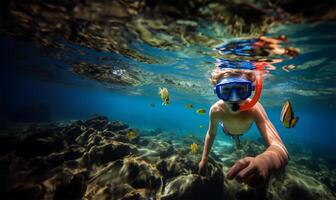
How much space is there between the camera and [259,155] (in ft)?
9.55

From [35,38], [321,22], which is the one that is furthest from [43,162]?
[321,22]

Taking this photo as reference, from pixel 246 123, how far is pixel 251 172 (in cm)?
394

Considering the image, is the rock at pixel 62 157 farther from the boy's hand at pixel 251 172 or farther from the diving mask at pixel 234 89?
the boy's hand at pixel 251 172

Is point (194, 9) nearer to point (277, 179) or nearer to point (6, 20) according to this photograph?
point (277, 179)

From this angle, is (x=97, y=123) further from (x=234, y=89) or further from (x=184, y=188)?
(x=234, y=89)

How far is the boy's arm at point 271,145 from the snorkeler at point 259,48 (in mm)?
5197

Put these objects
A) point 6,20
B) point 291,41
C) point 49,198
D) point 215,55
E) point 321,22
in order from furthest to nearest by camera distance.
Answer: point 215,55
point 6,20
point 291,41
point 321,22
point 49,198

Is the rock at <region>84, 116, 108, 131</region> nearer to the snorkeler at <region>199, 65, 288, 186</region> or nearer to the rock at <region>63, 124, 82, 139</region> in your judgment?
the rock at <region>63, 124, 82, 139</region>

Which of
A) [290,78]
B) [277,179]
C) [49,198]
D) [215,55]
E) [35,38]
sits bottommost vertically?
[277,179]

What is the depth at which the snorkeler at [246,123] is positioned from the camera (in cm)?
255

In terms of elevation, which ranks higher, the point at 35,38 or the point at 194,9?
the point at 35,38

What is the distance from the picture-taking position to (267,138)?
4359 millimetres

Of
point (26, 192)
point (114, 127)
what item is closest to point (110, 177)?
point (26, 192)

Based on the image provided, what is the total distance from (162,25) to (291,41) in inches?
247
